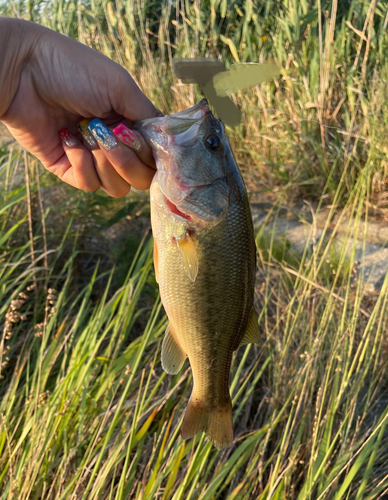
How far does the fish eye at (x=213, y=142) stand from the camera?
56.8 inches

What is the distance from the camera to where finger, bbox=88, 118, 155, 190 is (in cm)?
148

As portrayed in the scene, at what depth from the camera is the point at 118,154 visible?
1.49 metres

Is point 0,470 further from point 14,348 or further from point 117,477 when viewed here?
point 14,348

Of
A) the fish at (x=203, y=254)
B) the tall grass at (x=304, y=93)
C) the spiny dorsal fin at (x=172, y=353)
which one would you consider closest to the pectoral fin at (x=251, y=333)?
the fish at (x=203, y=254)

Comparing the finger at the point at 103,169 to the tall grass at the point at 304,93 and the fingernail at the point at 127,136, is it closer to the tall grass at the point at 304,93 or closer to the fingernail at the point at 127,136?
the fingernail at the point at 127,136

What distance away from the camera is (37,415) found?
181 cm

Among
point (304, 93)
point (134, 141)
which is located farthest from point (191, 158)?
point (304, 93)

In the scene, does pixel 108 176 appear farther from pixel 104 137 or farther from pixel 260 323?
pixel 260 323

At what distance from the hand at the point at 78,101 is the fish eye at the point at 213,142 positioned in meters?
0.22

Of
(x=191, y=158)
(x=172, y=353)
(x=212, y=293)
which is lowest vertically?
(x=172, y=353)

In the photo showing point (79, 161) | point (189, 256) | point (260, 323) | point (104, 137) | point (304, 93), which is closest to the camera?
point (189, 256)

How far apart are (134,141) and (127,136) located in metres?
0.03

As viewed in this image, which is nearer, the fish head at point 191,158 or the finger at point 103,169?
the fish head at point 191,158

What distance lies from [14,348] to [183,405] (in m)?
1.14
